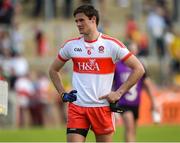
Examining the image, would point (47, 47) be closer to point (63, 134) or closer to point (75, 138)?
point (63, 134)

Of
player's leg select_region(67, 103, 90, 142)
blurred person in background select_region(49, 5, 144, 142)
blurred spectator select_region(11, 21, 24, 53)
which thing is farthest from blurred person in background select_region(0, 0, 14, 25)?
player's leg select_region(67, 103, 90, 142)

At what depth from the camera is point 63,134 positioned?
923 inches

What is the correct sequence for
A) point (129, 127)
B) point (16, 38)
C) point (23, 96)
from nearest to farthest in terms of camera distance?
1. point (129, 127)
2. point (23, 96)
3. point (16, 38)

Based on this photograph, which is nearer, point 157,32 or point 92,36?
point 92,36

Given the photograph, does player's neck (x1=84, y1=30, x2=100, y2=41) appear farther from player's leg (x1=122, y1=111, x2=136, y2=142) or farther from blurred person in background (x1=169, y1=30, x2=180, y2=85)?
blurred person in background (x1=169, y1=30, x2=180, y2=85)

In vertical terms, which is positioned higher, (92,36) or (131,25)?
(131,25)

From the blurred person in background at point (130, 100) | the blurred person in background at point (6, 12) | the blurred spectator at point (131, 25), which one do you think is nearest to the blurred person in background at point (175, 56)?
the blurred spectator at point (131, 25)

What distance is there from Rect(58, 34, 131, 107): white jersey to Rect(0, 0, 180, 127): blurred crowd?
12271 mm

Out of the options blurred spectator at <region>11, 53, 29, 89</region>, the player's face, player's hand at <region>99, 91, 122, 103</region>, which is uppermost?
blurred spectator at <region>11, 53, 29, 89</region>

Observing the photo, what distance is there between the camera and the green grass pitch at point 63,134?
71.3 ft

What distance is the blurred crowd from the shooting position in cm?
2631

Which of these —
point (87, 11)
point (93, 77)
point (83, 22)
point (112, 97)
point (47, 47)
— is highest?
point (47, 47)

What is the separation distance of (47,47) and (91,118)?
18.8 metres

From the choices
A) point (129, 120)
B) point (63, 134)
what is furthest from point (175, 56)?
point (129, 120)
